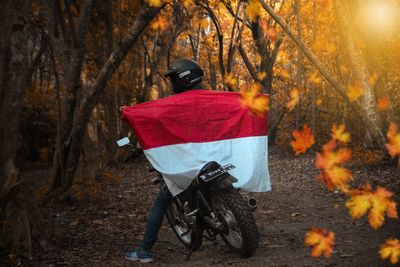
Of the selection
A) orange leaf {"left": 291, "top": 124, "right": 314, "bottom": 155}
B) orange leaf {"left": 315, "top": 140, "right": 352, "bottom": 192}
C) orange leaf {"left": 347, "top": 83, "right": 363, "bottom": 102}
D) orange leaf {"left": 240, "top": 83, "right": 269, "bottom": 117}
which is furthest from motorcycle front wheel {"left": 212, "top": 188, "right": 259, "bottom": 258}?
orange leaf {"left": 291, "top": 124, "right": 314, "bottom": 155}

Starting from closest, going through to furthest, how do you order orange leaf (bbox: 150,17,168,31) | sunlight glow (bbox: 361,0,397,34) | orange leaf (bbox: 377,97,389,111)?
sunlight glow (bbox: 361,0,397,34)
orange leaf (bbox: 377,97,389,111)
orange leaf (bbox: 150,17,168,31)

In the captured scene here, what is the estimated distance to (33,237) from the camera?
17.8 feet

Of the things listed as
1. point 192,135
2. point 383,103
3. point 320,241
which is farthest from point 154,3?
point 383,103

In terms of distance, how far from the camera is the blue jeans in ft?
17.6

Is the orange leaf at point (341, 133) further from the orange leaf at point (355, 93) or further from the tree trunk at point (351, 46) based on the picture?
the tree trunk at point (351, 46)

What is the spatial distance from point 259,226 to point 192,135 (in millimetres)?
2349

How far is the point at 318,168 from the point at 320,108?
22.2 ft

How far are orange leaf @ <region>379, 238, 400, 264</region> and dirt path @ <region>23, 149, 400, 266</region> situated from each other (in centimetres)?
9

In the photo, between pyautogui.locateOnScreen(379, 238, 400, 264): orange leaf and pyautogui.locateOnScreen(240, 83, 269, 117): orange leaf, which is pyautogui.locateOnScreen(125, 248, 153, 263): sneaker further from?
pyautogui.locateOnScreen(379, 238, 400, 264): orange leaf

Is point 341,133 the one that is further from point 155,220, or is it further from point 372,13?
point 155,220

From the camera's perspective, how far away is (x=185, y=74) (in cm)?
536

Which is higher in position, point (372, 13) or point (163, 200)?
point (372, 13)

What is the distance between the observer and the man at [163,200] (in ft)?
17.5

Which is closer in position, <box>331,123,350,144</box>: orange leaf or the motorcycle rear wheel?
the motorcycle rear wheel
